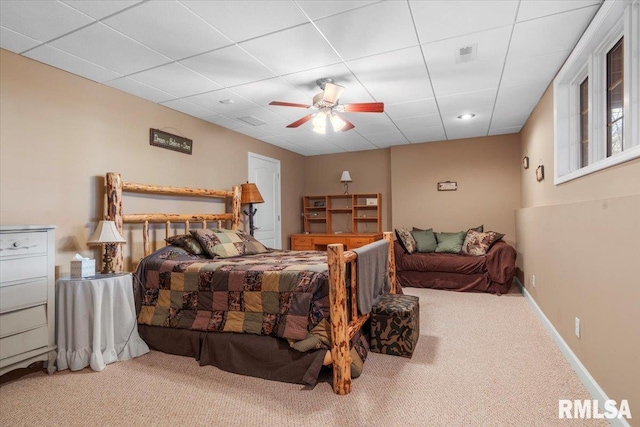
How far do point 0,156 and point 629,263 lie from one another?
159 inches

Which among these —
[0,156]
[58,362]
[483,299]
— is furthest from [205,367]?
[483,299]

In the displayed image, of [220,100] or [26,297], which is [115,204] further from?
[220,100]

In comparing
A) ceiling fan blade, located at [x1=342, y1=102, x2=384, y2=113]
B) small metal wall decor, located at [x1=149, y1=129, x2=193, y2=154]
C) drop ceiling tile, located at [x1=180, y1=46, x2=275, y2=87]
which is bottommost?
small metal wall decor, located at [x1=149, y1=129, x2=193, y2=154]

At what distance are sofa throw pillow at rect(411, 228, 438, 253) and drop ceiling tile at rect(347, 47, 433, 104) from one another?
2526mm

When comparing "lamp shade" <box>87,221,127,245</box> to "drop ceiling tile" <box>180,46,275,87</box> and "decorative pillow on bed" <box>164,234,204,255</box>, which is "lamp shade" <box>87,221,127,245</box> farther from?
"drop ceiling tile" <box>180,46,275,87</box>

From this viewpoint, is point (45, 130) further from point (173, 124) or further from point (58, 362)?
point (58, 362)

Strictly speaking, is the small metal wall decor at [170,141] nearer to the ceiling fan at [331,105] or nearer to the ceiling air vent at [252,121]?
Answer: the ceiling air vent at [252,121]

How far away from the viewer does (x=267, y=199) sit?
18.5 ft

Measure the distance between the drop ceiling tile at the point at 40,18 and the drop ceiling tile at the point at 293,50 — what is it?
1.08m

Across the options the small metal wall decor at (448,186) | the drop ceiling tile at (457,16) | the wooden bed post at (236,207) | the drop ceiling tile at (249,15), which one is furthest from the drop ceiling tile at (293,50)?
the small metal wall decor at (448,186)

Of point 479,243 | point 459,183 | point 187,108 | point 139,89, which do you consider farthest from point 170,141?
point 459,183

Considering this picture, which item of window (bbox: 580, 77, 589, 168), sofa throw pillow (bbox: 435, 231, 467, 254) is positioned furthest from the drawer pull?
sofa throw pillow (bbox: 435, 231, 467, 254)

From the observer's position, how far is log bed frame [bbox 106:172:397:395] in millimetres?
2113

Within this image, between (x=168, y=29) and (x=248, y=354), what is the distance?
7.78 feet
